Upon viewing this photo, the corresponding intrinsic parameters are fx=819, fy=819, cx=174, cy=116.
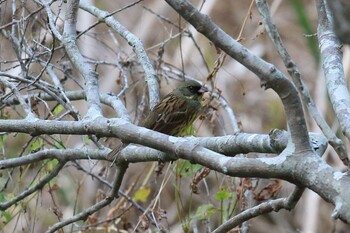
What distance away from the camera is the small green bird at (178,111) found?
3.92m

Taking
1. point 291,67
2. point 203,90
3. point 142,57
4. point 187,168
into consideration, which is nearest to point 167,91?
point 203,90

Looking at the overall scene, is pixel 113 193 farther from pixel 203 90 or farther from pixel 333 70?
pixel 333 70

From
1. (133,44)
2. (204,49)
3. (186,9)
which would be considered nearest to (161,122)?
(133,44)

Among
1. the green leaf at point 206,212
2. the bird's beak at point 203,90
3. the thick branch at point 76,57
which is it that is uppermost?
the bird's beak at point 203,90

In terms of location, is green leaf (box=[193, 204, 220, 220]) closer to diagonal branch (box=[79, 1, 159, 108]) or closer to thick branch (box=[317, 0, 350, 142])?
diagonal branch (box=[79, 1, 159, 108])

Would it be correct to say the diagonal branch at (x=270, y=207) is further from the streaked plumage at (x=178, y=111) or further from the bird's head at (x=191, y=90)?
the bird's head at (x=191, y=90)

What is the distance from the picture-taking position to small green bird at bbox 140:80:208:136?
12.9ft

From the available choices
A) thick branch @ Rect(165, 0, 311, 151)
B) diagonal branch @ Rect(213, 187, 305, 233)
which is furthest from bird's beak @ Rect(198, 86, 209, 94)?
thick branch @ Rect(165, 0, 311, 151)

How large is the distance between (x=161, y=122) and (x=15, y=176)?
5.21 feet

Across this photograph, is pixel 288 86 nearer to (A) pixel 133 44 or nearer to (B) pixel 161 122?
(A) pixel 133 44

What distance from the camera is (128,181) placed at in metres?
6.43

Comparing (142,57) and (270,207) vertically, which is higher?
(142,57)

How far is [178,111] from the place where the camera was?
4.10 metres

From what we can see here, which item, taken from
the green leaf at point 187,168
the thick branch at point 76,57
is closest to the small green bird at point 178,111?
the green leaf at point 187,168
